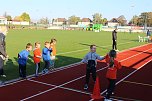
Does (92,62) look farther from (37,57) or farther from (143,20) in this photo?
(143,20)

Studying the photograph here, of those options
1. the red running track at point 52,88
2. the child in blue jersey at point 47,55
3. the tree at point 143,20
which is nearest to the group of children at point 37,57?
→ the child in blue jersey at point 47,55

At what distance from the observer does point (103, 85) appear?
393 inches

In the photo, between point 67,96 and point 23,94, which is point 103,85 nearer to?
point 67,96

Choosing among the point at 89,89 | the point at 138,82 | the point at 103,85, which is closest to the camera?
the point at 89,89

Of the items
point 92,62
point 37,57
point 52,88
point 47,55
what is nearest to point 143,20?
point 47,55

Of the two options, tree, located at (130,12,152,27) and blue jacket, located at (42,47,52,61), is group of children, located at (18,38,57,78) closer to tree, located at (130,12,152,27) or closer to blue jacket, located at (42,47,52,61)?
blue jacket, located at (42,47,52,61)

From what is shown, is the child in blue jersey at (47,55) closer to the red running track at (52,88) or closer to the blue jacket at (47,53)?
the blue jacket at (47,53)

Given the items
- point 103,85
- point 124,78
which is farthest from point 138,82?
point 103,85

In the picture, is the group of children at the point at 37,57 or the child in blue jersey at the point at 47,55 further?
the child in blue jersey at the point at 47,55

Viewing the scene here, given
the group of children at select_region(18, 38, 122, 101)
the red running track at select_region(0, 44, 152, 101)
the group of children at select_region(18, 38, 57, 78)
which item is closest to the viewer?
the red running track at select_region(0, 44, 152, 101)

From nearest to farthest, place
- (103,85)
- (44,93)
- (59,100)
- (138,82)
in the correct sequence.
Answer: (59,100), (44,93), (103,85), (138,82)

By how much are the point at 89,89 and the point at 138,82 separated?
8.12ft

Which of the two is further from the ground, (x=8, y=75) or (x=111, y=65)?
(x=111, y=65)

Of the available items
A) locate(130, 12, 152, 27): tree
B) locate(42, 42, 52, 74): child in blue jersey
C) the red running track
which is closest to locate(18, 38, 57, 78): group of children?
locate(42, 42, 52, 74): child in blue jersey
